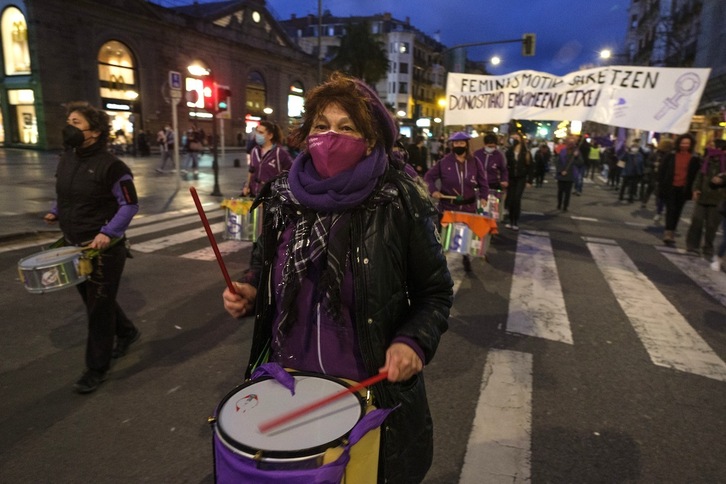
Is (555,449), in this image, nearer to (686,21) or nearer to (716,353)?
(716,353)

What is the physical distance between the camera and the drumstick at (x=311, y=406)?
1.40 metres

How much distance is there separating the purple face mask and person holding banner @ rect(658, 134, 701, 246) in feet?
31.7

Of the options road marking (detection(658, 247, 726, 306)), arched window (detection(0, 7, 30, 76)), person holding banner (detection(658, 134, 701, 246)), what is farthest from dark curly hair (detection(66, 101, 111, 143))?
arched window (detection(0, 7, 30, 76))

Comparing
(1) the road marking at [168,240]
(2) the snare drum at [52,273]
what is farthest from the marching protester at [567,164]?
(2) the snare drum at [52,273]

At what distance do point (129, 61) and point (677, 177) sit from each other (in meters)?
32.5

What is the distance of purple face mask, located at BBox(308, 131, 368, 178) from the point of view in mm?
1783

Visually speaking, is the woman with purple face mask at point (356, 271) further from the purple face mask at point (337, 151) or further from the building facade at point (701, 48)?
the building facade at point (701, 48)

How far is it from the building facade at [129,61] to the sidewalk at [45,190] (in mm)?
3115

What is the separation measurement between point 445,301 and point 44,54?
3113 centimetres

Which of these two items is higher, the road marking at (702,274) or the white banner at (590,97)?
the white banner at (590,97)

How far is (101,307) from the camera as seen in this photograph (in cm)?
360

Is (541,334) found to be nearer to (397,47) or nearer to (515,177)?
(515,177)

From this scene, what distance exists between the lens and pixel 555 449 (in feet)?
9.93

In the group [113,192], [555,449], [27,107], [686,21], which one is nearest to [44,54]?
[27,107]
